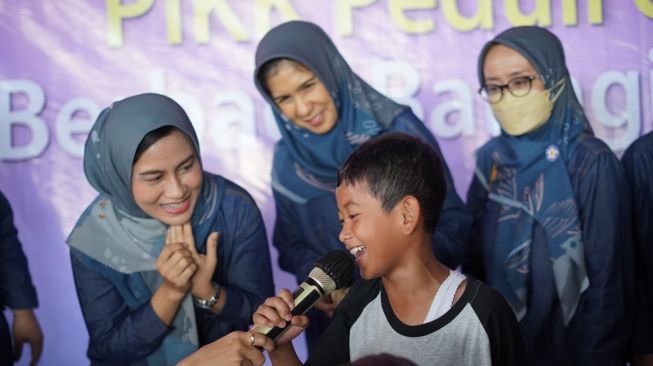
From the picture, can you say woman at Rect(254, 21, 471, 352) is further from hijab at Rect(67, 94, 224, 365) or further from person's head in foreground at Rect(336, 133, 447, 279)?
person's head in foreground at Rect(336, 133, 447, 279)

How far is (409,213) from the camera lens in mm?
1773

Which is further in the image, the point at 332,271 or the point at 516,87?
the point at 516,87

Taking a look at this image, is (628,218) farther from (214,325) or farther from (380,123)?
(214,325)

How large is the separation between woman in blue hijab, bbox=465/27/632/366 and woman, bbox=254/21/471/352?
264 mm

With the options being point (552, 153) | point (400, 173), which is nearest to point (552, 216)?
point (552, 153)

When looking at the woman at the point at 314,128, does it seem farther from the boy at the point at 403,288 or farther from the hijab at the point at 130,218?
the boy at the point at 403,288

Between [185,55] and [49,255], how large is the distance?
1.04m

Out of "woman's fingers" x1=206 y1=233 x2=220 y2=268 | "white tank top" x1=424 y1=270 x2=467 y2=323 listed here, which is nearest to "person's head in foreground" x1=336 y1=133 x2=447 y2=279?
"white tank top" x1=424 y1=270 x2=467 y2=323

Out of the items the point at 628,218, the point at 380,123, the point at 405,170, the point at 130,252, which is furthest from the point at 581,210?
the point at 130,252

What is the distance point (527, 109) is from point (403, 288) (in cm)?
138

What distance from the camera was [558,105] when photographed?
2.93 m

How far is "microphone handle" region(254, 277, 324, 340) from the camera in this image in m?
1.57

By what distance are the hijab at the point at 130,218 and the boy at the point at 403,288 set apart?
2.47 feet

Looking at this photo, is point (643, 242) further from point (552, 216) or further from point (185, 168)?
point (185, 168)
